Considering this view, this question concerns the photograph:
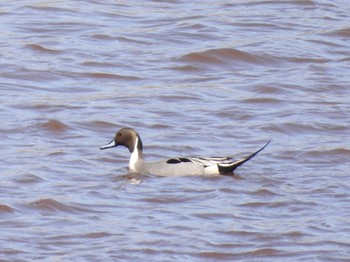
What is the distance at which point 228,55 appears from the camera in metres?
16.1

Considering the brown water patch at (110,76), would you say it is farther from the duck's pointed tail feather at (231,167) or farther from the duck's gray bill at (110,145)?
the duck's pointed tail feather at (231,167)

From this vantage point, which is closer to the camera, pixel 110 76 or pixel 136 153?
pixel 136 153

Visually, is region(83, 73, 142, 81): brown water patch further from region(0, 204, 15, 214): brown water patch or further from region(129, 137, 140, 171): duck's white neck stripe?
region(0, 204, 15, 214): brown water patch

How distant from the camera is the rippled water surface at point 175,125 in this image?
9.39 meters

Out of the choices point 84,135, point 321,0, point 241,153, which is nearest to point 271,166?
point 241,153

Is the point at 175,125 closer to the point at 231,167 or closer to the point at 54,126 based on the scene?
the point at 54,126

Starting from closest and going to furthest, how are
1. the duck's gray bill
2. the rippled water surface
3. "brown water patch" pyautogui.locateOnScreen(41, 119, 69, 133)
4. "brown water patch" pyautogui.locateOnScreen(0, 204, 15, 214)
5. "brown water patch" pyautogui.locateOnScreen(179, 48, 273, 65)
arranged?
the rippled water surface < "brown water patch" pyautogui.locateOnScreen(0, 204, 15, 214) < the duck's gray bill < "brown water patch" pyautogui.locateOnScreen(41, 119, 69, 133) < "brown water patch" pyautogui.locateOnScreen(179, 48, 273, 65)

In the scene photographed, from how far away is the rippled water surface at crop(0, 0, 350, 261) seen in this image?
939cm

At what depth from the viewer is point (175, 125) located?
43.1 ft

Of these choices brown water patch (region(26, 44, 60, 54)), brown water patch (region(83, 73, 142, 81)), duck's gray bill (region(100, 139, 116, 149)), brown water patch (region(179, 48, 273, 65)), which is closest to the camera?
duck's gray bill (region(100, 139, 116, 149))

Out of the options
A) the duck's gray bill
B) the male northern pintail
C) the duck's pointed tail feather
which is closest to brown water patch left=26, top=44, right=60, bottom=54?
the duck's gray bill

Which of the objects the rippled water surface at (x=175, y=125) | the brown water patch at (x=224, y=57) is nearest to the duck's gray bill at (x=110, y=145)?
the rippled water surface at (x=175, y=125)

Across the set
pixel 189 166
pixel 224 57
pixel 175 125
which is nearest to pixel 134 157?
pixel 189 166

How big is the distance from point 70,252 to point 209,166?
2736mm
